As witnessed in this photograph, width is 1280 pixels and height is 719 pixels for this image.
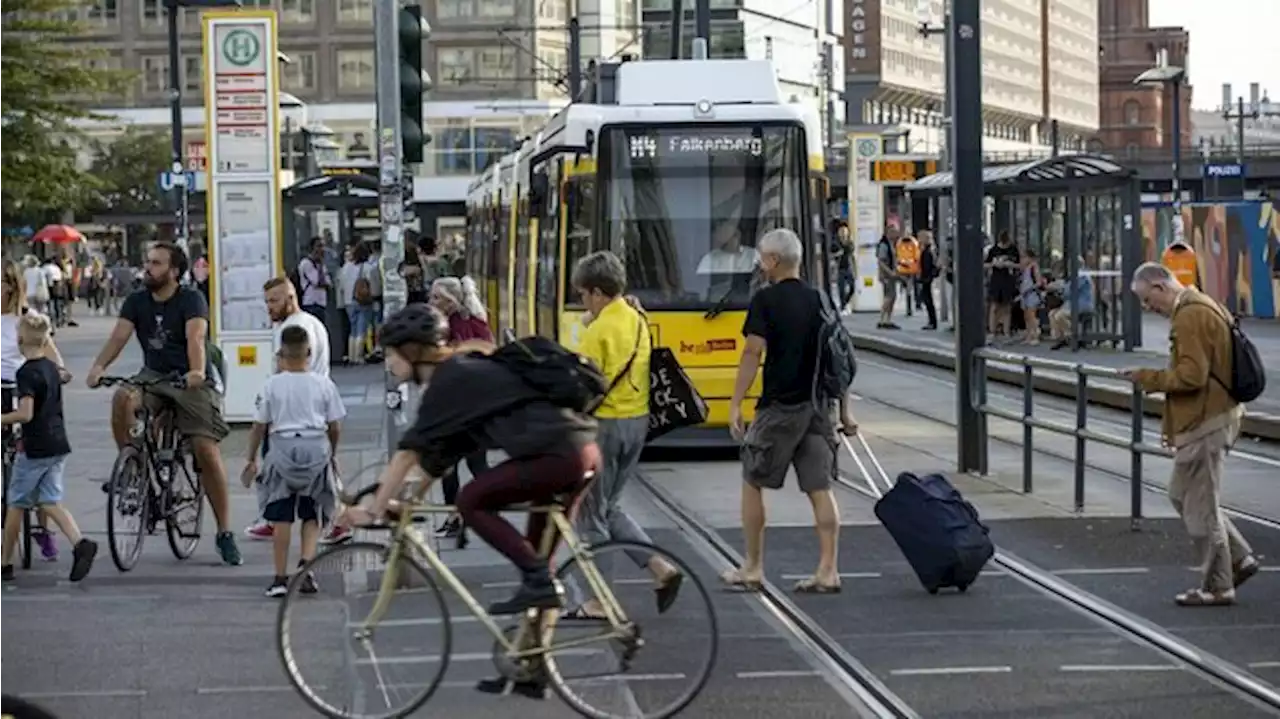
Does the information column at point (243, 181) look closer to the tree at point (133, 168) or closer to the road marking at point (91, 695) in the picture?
the road marking at point (91, 695)

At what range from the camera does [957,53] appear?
18328 mm

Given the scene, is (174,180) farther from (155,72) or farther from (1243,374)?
(155,72)

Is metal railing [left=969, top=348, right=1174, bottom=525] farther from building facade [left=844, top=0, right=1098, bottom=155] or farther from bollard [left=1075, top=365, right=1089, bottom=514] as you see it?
building facade [left=844, top=0, right=1098, bottom=155]

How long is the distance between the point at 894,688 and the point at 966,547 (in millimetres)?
2578

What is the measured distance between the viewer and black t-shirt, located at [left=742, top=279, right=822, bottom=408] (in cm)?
1216

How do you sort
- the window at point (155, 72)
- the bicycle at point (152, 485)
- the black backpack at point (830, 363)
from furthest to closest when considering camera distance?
1. the window at point (155, 72)
2. the bicycle at point (152, 485)
3. the black backpack at point (830, 363)

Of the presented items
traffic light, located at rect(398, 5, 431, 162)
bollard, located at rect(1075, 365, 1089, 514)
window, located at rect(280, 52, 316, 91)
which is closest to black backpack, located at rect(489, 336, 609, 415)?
traffic light, located at rect(398, 5, 431, 162)

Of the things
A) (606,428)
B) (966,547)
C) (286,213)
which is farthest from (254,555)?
(286,213)

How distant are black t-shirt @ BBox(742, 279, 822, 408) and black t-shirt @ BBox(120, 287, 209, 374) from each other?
136 inches

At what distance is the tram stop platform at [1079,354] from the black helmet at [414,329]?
34.6 ft

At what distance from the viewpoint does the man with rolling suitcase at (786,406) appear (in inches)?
480

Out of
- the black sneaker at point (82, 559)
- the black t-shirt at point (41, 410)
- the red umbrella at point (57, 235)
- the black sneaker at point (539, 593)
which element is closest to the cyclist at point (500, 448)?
the black sneaker at point (539, 593)

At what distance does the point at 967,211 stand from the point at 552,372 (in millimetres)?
10350

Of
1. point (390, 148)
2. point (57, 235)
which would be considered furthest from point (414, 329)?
point (57, 235)
